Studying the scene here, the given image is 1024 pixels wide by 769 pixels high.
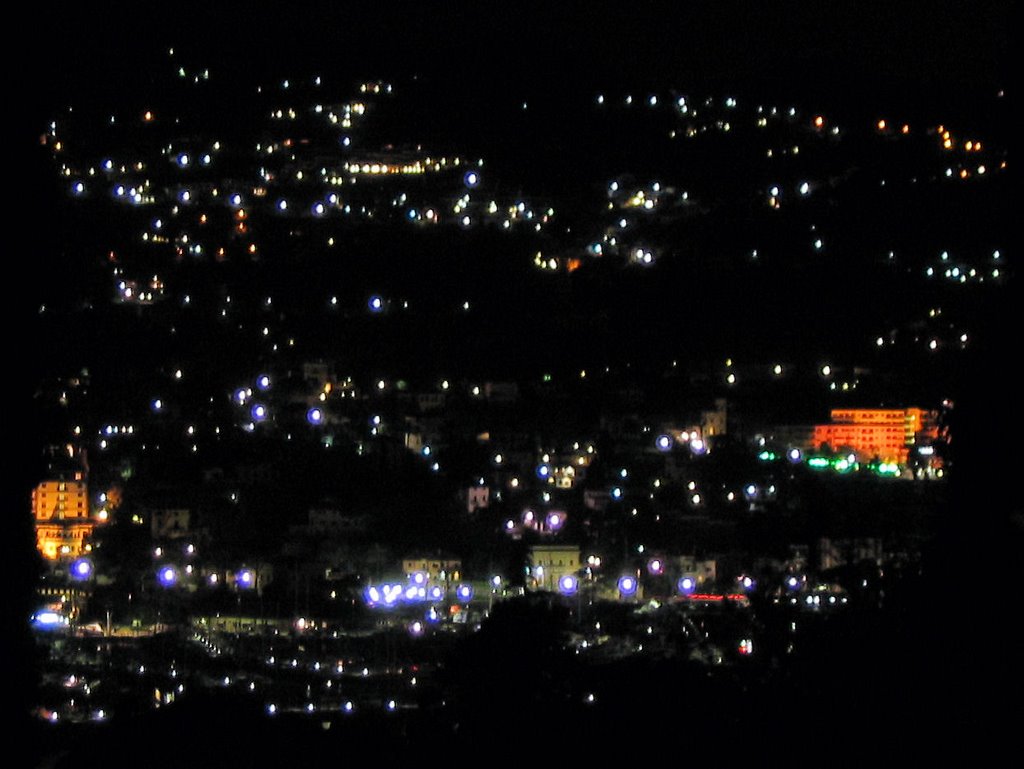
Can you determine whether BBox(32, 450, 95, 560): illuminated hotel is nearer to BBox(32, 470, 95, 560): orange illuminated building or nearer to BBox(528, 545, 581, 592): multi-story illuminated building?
BBox(32, 470, 95, 560): orange illuminated building

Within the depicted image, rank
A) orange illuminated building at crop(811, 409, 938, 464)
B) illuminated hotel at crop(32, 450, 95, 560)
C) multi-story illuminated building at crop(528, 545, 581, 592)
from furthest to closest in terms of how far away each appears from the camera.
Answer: orange illuminated building at crop(811, 409, 938, 464) → multi-story illuminated building at crop(528, 545, 581, 592) → illuminated hotel at crop(32, 450, 95, 560)

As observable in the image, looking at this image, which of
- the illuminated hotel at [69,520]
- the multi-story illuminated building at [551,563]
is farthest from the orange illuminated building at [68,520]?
the multi-story illuminated building at [551,563]

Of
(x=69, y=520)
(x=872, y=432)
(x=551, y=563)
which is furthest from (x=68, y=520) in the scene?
(x=872, y=432)

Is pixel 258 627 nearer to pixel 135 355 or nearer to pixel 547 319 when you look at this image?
pixel 135 355

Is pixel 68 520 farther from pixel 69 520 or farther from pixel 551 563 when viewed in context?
pixel 551 563

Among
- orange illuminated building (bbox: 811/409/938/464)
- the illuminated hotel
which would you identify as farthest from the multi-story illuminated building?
orange illuminated building (bbox: 811/409/938/464)

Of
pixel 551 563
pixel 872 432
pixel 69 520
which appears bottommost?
pixel 551 563
